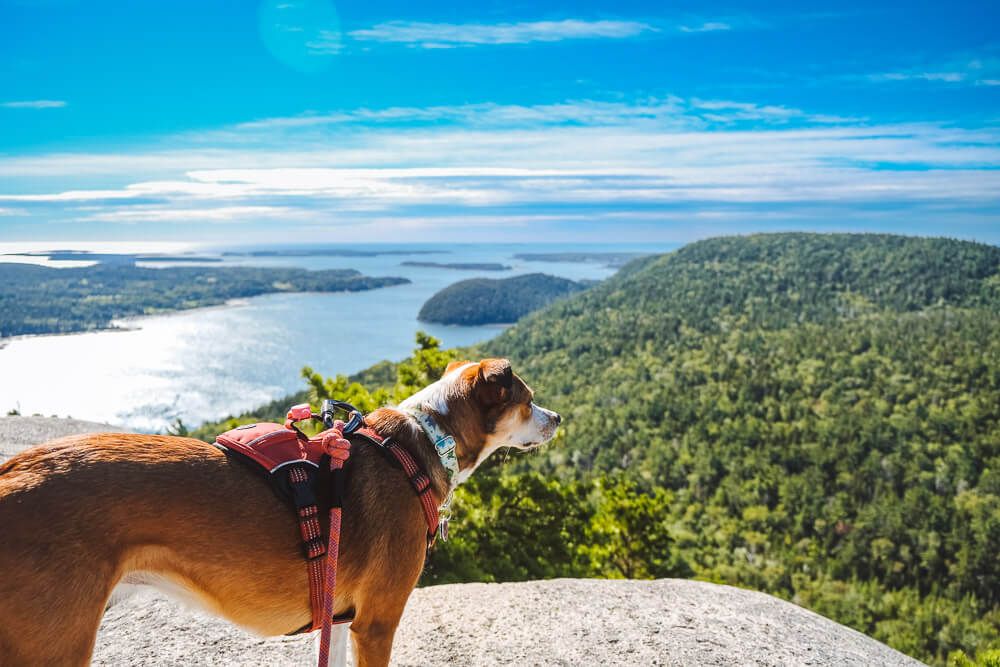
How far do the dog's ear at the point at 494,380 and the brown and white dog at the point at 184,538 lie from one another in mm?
228

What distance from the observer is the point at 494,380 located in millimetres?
4238

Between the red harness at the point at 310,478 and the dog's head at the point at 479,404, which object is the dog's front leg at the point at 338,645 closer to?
the red harness at the point at 310,478

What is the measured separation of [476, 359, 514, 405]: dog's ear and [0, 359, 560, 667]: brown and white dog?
9.0 inches

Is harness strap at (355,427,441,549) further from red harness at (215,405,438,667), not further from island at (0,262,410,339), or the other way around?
island at (0,262,410,339)

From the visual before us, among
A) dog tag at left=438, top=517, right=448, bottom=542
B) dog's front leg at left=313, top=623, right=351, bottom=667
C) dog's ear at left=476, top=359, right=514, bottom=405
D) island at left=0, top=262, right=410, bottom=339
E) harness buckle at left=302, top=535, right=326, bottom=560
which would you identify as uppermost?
dog's ear at left=476, top=359, right=514, bottom=405

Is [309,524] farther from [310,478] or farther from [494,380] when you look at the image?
[494,380]

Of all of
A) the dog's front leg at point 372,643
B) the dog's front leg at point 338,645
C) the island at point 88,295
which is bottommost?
the island at point 88,295

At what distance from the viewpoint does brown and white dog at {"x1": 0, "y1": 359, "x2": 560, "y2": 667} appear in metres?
2.61

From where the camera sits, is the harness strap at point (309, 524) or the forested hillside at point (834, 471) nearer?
the harness strap at point (309, 524)

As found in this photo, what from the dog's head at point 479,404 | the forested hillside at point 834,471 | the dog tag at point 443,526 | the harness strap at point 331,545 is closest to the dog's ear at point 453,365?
the dog's head at point 479,404

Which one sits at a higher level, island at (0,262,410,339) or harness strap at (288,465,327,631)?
harness strap at (288,465,327,631)

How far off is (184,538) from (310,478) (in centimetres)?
66

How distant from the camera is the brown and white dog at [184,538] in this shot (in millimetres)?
2611

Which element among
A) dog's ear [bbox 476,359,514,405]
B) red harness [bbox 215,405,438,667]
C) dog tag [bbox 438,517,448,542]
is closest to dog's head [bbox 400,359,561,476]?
dog's ear [bbox 476,359,514,405]
